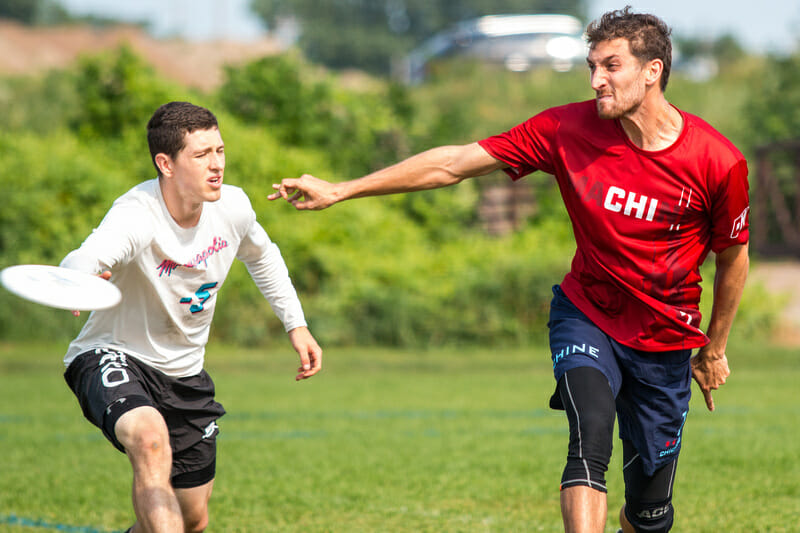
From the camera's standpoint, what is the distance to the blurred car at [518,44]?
3216cm

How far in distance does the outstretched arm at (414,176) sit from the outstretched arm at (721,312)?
114 centimetres

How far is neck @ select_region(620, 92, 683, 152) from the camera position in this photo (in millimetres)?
4227

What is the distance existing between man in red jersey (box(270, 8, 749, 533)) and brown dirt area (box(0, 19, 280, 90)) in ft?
125

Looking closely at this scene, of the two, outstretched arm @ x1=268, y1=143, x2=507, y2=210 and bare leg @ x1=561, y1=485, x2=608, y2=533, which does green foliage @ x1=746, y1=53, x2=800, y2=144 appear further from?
bare leg @ x1=561, y1=485, x2=608, y2=533

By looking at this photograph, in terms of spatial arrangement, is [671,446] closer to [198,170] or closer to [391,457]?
[198,170]

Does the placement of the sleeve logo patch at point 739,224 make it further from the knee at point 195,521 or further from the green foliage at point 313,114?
the green foliage at point 313,114

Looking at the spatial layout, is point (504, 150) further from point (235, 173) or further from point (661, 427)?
point (235, 173)

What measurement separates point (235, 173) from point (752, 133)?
11.9 metres

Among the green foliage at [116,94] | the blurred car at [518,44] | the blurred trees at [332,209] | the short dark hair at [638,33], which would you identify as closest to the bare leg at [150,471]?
the short dark hair at [638,33]

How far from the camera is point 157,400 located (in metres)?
4.56

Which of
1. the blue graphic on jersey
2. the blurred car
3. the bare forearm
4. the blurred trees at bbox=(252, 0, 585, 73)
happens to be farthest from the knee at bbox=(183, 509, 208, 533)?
the blurred trees at bbox=(252, 0, 585, 73)

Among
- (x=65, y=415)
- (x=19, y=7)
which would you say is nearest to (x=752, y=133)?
(x=65, y=415)

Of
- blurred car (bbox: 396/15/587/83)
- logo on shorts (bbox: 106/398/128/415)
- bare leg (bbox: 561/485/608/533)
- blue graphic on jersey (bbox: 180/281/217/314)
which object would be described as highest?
blurred car (bbox: 396/15/587/83)

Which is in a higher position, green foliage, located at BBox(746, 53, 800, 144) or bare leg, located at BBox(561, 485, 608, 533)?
green foliage, located at BBox(746, 53, 800, 144)
